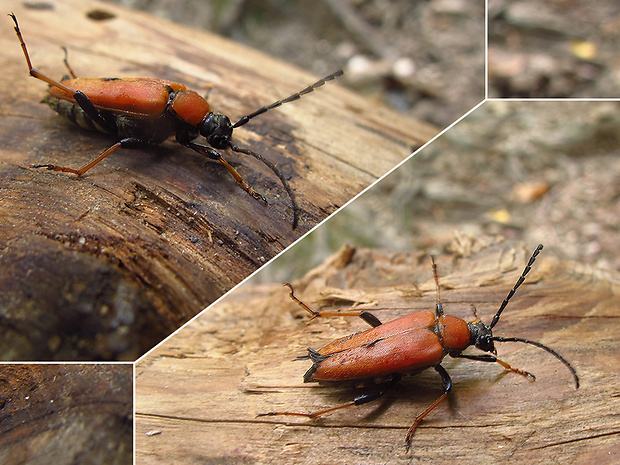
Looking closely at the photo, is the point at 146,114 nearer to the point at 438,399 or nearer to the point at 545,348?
the point at 438,399

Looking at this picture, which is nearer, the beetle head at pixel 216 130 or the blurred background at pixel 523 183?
the beetle head at pixel 216 130

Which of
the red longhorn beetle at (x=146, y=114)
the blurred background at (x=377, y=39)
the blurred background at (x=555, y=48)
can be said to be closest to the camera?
the red longhorn beetle at (x=146, y=114)

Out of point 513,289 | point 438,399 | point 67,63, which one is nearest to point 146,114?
point 67,63

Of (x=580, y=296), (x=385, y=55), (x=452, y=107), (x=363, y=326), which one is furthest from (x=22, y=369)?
(x=385, y=55)

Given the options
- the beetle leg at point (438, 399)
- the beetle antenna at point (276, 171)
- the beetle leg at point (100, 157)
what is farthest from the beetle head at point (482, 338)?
the beetle leg at point (100, 157)

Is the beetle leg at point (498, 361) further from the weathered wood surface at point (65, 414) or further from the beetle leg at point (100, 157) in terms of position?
the beetle leg at point (100, 157)

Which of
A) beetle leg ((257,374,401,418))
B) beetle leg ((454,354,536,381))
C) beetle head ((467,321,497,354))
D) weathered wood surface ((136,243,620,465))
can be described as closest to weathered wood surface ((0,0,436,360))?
weathered wood surface ((136,243,620,465))

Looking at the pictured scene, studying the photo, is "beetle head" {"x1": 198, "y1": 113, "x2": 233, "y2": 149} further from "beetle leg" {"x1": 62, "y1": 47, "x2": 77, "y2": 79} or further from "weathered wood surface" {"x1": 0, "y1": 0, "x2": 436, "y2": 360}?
"beetle leg" {"x1": 62, "y1": 47, "x2": 77, "y2": 79}

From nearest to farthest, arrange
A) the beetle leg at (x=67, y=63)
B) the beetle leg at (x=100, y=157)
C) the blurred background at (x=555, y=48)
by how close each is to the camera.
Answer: the beetle leg at (x=100, y=157) → the beetle leg at (x=67, y=63) → the blurred background at (x=555, y=48)
